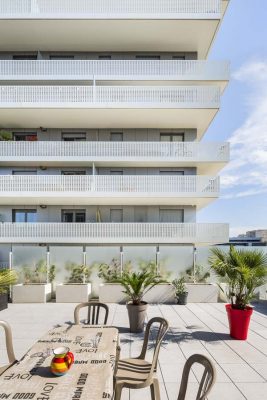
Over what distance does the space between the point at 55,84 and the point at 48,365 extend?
644 inches

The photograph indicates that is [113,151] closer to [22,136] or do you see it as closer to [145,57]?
[22,136]

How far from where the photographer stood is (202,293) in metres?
12.8

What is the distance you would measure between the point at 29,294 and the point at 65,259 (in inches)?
87.8

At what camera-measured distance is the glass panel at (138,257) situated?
1360cm

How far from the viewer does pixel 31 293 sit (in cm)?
1281

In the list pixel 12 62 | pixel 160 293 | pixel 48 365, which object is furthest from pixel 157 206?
pixel 48 365

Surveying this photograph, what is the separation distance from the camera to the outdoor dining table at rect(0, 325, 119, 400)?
116 inches

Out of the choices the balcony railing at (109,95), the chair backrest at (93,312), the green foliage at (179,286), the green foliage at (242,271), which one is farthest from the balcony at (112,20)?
the chair backrest at (93,312)

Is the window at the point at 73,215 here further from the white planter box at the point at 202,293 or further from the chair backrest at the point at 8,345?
the chair backrest at the point at 8,345

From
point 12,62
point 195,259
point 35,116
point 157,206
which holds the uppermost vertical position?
point 12,62

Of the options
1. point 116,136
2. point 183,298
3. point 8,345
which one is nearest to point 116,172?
point 116,136

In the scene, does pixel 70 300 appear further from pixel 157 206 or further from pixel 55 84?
pixel 55 84

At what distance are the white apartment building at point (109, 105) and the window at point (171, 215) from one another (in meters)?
0.63

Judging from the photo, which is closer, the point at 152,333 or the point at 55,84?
the point at 152,333
